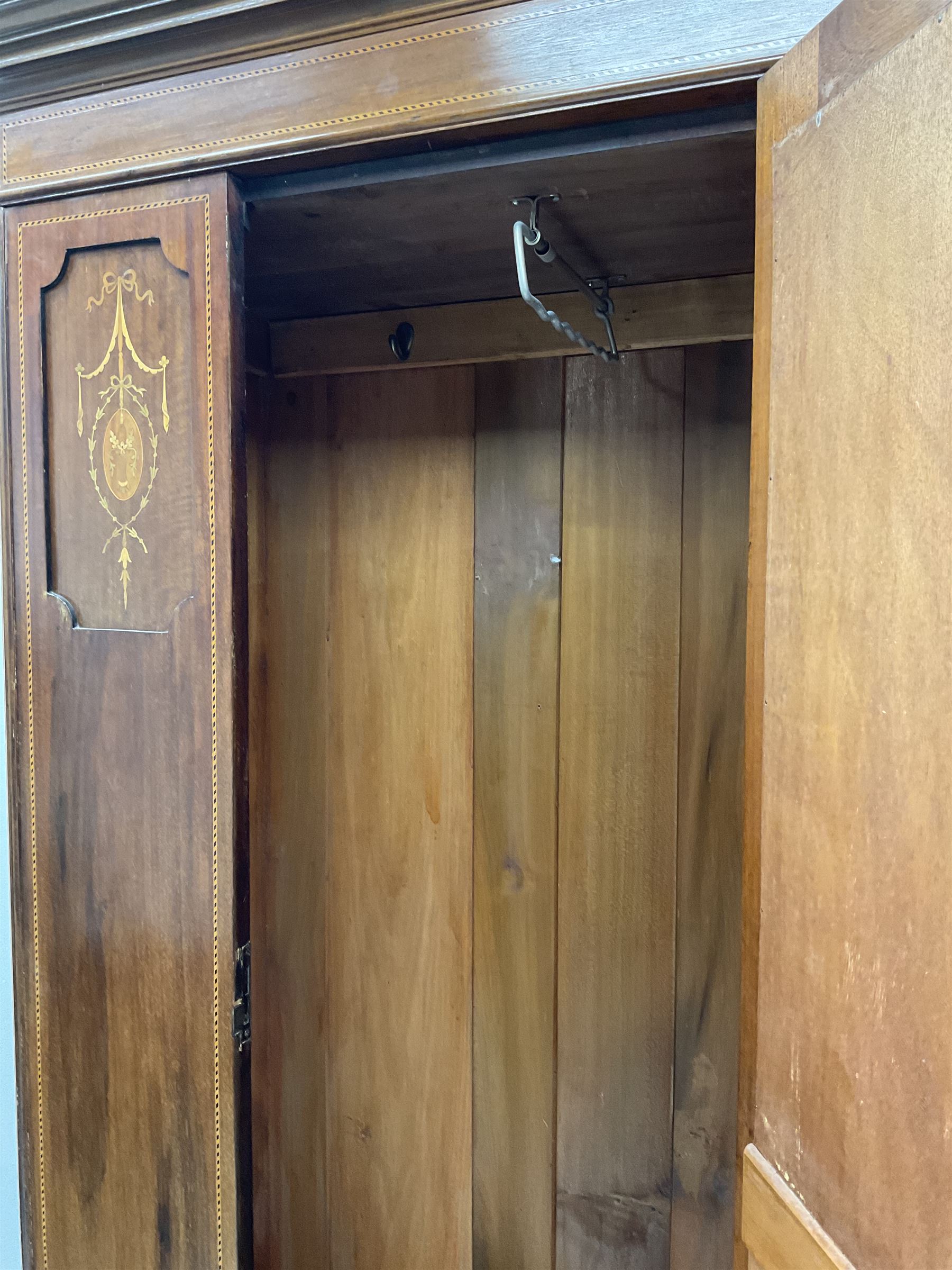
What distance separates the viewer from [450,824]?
130cm

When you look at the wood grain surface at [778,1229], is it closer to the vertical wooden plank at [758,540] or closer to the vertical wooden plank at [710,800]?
the vertical wooden plank at [758,540]

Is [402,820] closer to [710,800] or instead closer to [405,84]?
[710,800]

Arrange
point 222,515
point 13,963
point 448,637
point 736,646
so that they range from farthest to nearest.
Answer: point 448,637 < point 736,646 < point 13,963 < point 222,515

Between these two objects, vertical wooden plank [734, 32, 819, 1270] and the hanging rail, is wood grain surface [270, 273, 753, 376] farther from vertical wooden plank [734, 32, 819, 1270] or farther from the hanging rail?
vertical wooden plank [734, 32, 819, 1270]

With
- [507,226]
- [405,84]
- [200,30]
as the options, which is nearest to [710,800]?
[507,226]

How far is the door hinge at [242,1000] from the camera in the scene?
34.4 inches

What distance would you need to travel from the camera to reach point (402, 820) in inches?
52.4

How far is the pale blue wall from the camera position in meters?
1.24

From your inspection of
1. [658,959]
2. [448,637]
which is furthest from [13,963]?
[658,959]

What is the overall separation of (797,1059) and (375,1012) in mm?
888

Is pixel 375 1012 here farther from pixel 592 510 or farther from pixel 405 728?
pixel 592 510

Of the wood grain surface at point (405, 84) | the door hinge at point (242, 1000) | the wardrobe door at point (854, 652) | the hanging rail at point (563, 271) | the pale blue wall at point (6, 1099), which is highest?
the wood grain surface at point (405, 84)

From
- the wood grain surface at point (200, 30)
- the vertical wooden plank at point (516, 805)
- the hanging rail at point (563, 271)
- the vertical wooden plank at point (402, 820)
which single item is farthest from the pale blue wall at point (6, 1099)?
the hanging rail at point (563, 271)

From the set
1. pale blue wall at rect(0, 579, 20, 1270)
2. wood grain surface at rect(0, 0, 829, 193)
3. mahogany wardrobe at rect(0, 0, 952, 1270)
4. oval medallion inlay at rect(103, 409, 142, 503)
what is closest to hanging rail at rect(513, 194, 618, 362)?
mahogany wardrobe at rect(0, 0, 952, 1270)
